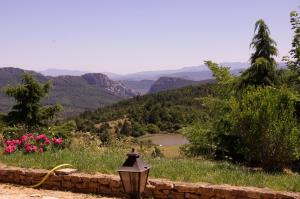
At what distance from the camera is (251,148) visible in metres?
9.36

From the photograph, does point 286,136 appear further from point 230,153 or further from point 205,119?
point 205,119

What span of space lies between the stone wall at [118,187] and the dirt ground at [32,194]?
18cm

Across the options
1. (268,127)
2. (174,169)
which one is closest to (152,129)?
(268,127)

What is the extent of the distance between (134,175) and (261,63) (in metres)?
10.8

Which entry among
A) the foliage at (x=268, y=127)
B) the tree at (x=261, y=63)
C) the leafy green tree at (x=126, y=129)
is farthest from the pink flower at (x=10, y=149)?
the leafy green tree at (x=126, y=129)

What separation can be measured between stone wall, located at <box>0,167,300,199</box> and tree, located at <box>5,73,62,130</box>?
1605 cm

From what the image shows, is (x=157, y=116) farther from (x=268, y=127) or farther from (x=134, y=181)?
(x=134, y=181)

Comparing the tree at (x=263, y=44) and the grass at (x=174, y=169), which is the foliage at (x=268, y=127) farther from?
the tree at (x=263, y=44)

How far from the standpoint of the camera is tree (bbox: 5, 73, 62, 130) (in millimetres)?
24453

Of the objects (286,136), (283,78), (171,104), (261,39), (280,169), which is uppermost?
(261,39)

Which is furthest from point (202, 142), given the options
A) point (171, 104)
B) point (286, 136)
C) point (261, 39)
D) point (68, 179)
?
point (171, 104)

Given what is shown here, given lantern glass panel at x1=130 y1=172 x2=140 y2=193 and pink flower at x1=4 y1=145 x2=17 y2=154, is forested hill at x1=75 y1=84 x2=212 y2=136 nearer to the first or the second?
pink flower at x1=4 y1=145 x2=17 y2=154

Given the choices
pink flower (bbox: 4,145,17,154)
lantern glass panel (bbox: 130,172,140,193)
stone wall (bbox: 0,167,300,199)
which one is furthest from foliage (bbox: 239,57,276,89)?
lantern glass panel (bbox: 130,172,140,193)

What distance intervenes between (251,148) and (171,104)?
56464mm
